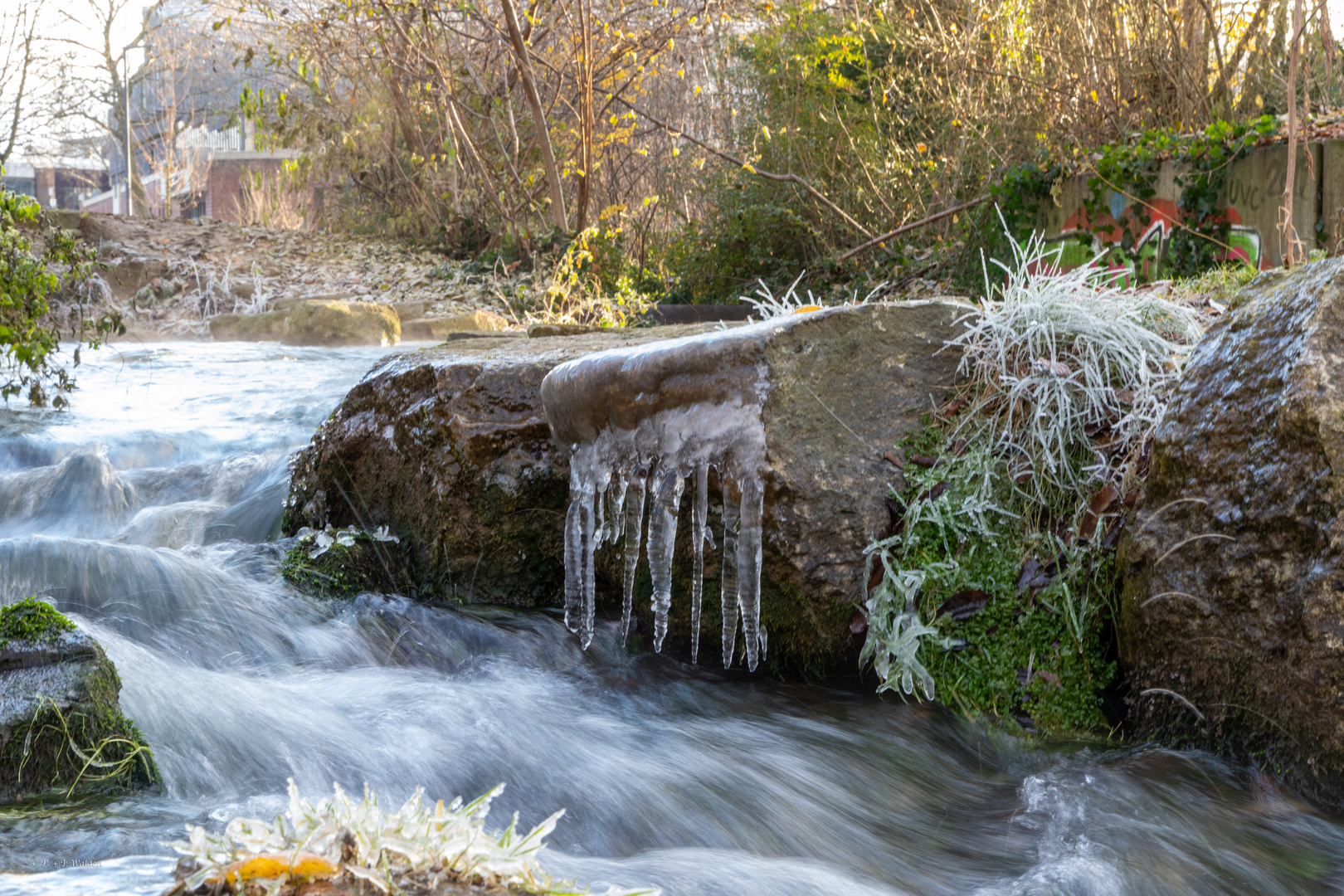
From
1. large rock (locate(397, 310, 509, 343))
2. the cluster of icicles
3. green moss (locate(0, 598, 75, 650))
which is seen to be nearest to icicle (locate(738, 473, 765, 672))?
the cluster of icicles

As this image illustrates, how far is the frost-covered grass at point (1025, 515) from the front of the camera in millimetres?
2855

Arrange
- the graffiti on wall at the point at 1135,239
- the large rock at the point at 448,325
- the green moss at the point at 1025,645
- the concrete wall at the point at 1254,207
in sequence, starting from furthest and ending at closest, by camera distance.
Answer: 1. the large rock at the point at 448,325
2. the graffiti on wall at the point at 1135,239
3. the concrete wall at the point at 1254,207
4. the green moss at the point at 1025,645

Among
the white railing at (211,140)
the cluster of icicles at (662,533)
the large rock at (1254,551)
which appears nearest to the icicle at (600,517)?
the cluster of icicles at (662,533)

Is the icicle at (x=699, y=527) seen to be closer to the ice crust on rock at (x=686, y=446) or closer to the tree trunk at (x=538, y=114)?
the ice crust on rock at (x=686, y=446)

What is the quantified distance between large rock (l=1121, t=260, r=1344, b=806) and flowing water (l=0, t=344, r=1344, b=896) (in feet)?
0.50

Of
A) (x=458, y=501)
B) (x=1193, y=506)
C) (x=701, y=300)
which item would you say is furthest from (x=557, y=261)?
(x=1193, y=506)

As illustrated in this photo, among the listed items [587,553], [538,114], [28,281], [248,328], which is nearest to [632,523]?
[587,553]

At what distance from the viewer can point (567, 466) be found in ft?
12.2

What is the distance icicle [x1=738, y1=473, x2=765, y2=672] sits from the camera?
9.86 ft

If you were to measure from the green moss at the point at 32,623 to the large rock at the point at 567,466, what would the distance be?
1.54 m

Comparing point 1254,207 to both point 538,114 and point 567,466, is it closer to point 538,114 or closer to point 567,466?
point 567,466

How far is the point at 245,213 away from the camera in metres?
23.9

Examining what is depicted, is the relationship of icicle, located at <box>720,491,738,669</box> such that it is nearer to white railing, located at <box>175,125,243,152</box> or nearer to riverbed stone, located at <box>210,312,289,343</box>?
riverbed stone, located at <box>210,312,289,343</box>

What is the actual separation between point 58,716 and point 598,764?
1358 millimetres
